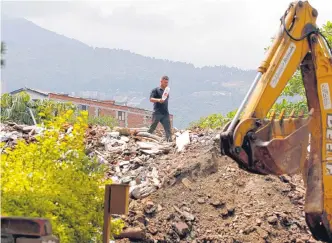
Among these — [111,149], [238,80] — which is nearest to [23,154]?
[111,149]

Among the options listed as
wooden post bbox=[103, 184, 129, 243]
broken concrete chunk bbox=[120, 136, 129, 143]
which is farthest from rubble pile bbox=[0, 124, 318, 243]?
wooden post bbox=[103, 184, 129, 243]

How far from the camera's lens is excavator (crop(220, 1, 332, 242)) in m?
8.58

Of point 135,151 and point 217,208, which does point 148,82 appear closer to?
point 135,151

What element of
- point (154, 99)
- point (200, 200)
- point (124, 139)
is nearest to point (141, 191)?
point (200, 200)

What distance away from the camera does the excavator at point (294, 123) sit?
858 cm

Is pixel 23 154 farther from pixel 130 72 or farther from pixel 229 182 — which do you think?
pixel 130 72

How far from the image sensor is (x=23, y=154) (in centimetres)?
911

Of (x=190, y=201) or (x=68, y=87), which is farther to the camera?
(x=68, y=87)

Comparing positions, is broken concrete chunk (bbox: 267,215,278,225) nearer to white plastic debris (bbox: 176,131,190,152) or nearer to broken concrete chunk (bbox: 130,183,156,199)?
broken concrete chunk (bbox: 130,183,156,199)

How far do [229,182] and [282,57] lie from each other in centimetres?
496

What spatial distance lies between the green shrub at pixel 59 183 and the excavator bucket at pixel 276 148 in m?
1.85

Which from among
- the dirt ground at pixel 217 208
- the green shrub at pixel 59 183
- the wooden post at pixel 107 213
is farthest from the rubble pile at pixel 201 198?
the wooden post at pixel 107 213

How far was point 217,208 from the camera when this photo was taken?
42.5ft

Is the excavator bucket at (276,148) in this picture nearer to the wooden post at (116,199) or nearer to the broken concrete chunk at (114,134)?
the wooden post at (116,199)
